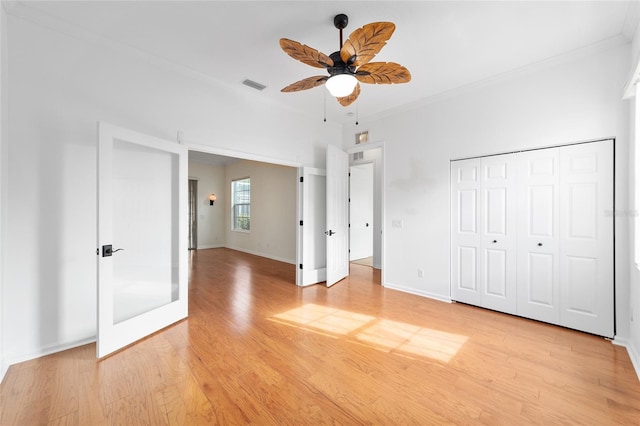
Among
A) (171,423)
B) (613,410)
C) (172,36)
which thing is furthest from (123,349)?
(613,410)

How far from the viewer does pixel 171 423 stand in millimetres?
1604

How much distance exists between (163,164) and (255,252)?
5046 mm

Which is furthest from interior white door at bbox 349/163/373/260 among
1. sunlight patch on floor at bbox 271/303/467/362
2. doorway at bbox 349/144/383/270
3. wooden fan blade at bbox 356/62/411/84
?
wooden fan blade at bbox 356/62/411/84

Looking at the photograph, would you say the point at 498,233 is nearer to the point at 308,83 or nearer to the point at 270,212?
the point at 308,83

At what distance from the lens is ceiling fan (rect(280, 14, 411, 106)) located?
1.89m

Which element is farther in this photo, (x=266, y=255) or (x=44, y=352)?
(x=266, y=255)

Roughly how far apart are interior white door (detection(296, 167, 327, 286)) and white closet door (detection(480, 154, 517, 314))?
2.53 m

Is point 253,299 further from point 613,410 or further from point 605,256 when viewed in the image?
point 605,256

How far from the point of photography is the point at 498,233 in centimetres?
337

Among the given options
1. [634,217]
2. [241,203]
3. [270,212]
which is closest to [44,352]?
[270,212]

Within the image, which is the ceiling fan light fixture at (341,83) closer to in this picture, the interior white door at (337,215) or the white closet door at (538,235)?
the interior white door at (337,215)

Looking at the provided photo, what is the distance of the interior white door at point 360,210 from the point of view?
685 centimetres

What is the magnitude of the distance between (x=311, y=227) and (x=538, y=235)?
3130 millimetres

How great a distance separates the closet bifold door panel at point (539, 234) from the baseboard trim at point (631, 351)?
109mm
